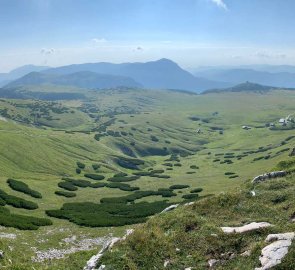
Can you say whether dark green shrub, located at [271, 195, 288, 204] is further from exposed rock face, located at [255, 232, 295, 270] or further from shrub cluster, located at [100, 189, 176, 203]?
shrub cluster, located at [100, 189, 176, 203]

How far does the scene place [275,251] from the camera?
2395 cm

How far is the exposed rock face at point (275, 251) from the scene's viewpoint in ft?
76.0

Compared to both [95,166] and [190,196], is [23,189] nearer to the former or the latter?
[190,196]

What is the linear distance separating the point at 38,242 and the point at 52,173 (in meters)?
80.2

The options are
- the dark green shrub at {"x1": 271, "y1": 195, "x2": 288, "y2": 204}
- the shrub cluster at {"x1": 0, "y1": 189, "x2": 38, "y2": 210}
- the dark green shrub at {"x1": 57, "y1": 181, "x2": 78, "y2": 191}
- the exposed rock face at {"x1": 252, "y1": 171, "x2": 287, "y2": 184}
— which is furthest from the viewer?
the dark green shrub at {"x1": 57, "y1": 181, "x2": 78, "y2": 191}

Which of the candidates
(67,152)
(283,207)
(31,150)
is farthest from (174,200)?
(67,152)

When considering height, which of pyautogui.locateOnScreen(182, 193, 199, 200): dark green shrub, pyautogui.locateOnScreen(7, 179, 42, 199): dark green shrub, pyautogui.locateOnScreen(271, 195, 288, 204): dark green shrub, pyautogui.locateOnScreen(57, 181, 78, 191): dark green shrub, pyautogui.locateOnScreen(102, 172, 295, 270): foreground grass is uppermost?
pyautogui.locateOnScreen(271, 195, 288, 204): dark green shrub

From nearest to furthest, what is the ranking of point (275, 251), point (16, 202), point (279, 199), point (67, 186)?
point (275, 251) → point (279, 199) → point (16, 202) → point (67, 186)

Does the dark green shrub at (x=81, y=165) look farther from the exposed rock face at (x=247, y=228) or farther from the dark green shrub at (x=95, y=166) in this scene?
the exposed rock face at (x=247, y=228)

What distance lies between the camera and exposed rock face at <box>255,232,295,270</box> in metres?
23.2

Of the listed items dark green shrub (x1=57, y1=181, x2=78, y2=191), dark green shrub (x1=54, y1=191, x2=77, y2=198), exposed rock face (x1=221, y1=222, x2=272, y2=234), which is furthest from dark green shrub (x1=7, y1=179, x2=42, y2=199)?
exposed rock face (x1=221, y1=222, x2=272, y2=234)

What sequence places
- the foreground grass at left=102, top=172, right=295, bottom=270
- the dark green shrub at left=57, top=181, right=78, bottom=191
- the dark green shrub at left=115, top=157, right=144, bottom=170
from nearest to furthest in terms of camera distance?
the foreground grass at left=102, top=172, right=295, bottom=270 < the dark green shrub at left=57, top=181, right=78, bottom=191 < the dark green shrub at left=115, top=157, right=144, bottom=170

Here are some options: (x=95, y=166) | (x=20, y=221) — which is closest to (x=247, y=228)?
(x=20, y=221)

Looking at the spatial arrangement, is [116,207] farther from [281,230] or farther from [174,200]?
[281,230]
